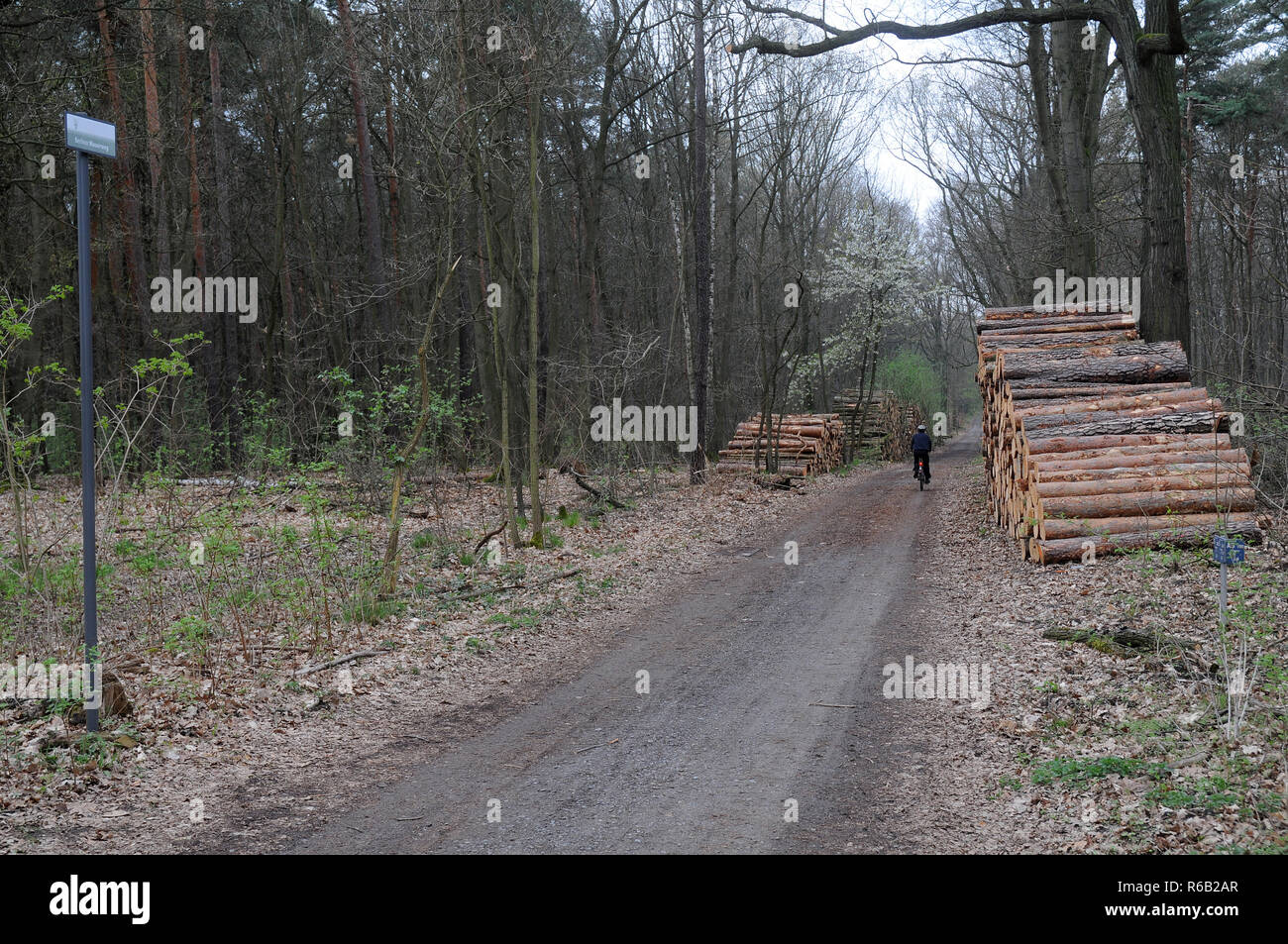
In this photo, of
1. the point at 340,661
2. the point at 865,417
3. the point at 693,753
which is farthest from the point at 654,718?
the point at 865,417

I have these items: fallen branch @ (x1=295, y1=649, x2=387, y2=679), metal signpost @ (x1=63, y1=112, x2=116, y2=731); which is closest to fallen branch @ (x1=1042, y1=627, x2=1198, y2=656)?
fallen branch @ (x1=295, y1=649, x2=387, y2=679)

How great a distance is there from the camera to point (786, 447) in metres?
27.0

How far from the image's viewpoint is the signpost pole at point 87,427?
585 centimetres

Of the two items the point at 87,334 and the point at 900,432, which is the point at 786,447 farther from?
the point at 87,334

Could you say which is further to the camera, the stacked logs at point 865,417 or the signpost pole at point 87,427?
the stacked logs at point 865,417

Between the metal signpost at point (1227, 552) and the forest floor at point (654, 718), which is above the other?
the metal signpost at point (1227, 552)

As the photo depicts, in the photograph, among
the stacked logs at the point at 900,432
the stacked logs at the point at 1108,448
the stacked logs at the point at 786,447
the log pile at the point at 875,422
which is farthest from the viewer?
the stacked logs at the point at 900,432

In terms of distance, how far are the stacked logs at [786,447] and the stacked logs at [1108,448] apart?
10549 millimetres

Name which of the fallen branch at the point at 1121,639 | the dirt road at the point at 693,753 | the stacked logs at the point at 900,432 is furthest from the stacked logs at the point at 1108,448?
the stacked logs at the point at 900,432

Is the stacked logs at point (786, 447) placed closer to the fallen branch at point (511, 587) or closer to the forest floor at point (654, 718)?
the forest floor at point (654, 718)

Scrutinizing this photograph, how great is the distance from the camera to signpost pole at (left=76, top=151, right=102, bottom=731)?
5.85 m

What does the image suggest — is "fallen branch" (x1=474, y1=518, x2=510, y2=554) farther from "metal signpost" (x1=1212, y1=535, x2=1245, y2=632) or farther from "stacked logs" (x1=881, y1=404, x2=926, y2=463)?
"stacked logs" (x1=881, y1=404, x2=926, y2=463)

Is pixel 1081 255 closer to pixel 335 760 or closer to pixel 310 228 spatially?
pixel 335 760

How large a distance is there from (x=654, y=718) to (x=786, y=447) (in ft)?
67.3
